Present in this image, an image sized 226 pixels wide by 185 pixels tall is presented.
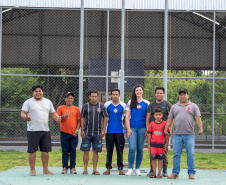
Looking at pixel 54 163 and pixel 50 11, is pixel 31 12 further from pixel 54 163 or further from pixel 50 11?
pixel 54 163

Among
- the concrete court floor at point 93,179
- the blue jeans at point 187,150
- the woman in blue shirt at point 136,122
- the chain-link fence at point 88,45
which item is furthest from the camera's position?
the chain-link fence at point 88,45

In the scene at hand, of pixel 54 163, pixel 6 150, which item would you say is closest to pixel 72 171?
pixel 54 163

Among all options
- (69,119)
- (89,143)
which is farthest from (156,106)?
(69,119)

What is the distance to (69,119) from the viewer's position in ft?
30.8

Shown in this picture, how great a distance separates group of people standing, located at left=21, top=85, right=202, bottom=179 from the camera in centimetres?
895

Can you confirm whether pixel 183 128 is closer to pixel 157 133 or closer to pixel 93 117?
pixel 157 133

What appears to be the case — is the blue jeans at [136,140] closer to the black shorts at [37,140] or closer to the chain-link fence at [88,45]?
the black shorts at [37,140]

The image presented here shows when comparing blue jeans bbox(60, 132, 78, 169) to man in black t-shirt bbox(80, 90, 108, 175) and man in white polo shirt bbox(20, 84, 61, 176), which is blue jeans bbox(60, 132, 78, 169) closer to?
man in black t-shirt bbox(80, 90, 108, 175)

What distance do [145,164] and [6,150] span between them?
499 centimetres

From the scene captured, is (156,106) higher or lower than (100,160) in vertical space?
higher

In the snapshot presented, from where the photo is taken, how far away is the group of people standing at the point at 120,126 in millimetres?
8953

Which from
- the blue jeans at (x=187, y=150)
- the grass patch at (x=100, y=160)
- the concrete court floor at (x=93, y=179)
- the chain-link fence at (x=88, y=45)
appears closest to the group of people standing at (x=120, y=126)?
the blue jeans at (x=187, y=150)

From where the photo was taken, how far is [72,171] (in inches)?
367

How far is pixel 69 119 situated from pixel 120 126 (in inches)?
36.8
